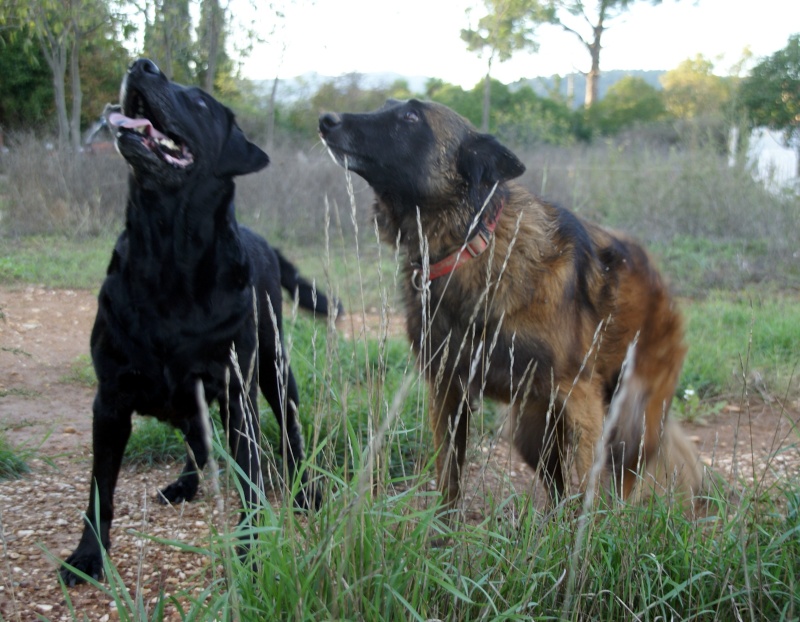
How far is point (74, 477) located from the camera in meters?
3.49

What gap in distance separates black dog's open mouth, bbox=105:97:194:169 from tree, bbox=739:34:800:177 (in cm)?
1916

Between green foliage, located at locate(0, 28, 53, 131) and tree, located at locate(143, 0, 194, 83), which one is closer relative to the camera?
tree, located at locate(143, 0, 194, 83)

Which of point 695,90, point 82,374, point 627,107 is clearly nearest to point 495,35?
point 82,374

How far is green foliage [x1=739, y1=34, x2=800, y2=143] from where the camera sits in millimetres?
19359

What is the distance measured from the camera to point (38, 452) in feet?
12.2

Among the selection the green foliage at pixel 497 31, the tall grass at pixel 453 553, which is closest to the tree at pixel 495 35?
the green foliage at pixel 497 31

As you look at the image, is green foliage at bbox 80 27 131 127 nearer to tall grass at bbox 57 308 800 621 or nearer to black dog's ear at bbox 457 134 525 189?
black dog's ear at bbox 457 134 525 189

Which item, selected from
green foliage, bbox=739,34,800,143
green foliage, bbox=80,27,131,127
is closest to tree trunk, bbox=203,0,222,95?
green foliage, bbox=80,27,131,127

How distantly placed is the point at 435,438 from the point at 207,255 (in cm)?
117

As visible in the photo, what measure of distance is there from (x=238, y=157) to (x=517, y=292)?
1252mm

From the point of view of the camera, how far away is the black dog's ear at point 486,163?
3209mm

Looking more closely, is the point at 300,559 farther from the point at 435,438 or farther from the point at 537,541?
the point at 435,438

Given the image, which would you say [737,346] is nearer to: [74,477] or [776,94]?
[74,477]

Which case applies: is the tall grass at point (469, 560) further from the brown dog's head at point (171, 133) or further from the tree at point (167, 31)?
the tree at point (167, 31)
